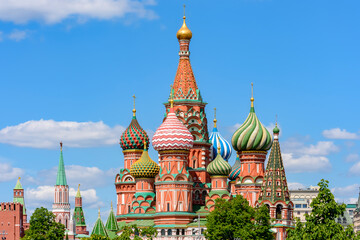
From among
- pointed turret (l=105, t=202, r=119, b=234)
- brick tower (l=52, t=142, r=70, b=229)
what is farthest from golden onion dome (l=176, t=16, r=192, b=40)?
brick tower (l=52, t=142, r=70, b=229)

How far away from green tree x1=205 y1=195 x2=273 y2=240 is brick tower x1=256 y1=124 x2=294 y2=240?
21.2ft

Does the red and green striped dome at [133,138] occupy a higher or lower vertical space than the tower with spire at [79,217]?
higher

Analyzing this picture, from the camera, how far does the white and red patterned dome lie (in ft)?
277

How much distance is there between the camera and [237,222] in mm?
75312

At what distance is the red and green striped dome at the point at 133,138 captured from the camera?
9225 centimetres

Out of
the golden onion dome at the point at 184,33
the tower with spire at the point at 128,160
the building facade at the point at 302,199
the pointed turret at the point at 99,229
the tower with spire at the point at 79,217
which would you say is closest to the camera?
the pointed turret at the point at 99,229

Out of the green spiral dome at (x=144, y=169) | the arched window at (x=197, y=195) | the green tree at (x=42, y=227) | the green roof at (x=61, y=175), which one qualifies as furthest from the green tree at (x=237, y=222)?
the green roof at (x=61, y=175)

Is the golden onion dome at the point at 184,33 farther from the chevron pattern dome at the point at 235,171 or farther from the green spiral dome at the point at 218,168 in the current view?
the chevron pattern dome at the point at 235,171

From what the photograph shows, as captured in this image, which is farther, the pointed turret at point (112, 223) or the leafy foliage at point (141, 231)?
the pointed turret at point (112, 223)

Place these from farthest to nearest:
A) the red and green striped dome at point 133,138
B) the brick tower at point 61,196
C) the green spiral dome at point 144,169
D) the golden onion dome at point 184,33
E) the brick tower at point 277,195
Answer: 1. the brick tower at point 61,196
2. the red and green striped dome at point 133,138
3. the golden onion dome at point 184,33
4. the green spiral dome at point 144,169
5. the brick tower at point 277,195

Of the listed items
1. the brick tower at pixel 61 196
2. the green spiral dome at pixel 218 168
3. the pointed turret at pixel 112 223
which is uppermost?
the brick tower at pixel 61 196

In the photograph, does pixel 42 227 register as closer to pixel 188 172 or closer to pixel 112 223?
pixel 112 223

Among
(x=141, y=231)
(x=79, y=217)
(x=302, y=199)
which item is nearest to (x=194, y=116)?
(x=141, y=231)

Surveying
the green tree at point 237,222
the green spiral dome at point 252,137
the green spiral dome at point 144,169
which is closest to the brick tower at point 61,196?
the green spiral dome at point 144,169
